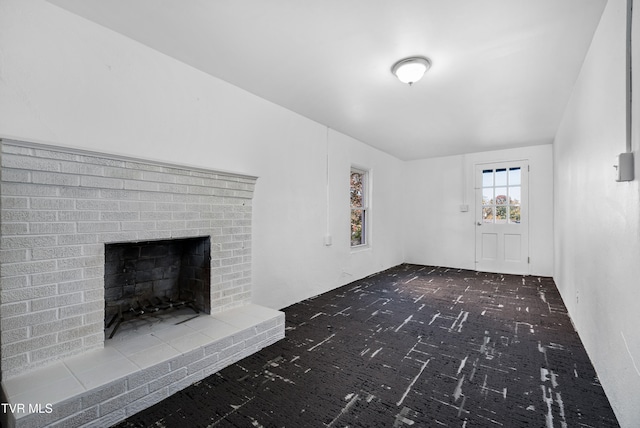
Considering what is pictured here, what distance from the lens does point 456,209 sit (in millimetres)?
6016

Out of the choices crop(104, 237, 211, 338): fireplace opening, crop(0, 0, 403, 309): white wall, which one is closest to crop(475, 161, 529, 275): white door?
crop(0, 0, 403, 309): white wall

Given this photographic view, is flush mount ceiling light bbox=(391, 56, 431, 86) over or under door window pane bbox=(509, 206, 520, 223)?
over

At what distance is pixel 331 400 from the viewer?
5.90 ft

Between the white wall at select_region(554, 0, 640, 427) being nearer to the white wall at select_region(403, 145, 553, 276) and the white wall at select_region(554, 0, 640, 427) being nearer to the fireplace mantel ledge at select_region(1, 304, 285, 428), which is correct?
the fireplace mantel ledge at select_region(1, 304, 285, 428)

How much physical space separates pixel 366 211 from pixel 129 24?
4.08 metres

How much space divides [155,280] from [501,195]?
5.76 m

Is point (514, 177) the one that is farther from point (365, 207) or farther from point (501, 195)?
point (365, 207)

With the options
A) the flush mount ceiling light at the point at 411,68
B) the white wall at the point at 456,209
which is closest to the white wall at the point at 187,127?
the flush mount ceiling light at the point at 411,68

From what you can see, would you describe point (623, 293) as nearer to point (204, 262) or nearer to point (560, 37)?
point (560, 37)

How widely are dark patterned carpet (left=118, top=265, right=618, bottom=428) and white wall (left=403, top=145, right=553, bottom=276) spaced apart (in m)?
2.26

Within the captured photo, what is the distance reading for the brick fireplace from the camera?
157 centimetres

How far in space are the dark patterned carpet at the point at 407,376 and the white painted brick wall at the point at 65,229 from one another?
70cm

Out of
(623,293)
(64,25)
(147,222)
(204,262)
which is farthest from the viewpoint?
(204,262)

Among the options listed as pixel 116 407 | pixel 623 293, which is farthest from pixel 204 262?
pixel 623 293
